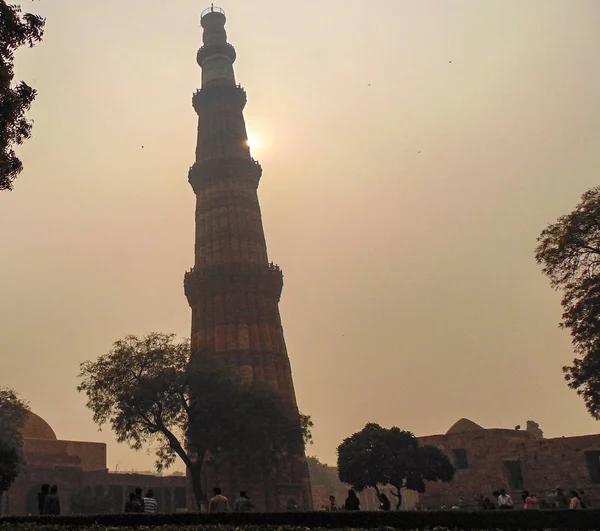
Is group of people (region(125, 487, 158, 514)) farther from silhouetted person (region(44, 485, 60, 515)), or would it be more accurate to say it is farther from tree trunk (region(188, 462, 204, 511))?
tree trunk (region(188, 462, 204, 511))

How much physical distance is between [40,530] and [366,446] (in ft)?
89.4

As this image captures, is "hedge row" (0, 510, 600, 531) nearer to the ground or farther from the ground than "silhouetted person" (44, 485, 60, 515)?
nearer to the ground

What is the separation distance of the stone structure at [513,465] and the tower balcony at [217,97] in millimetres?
32021

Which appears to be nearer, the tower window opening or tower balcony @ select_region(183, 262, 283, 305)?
the tower window opening

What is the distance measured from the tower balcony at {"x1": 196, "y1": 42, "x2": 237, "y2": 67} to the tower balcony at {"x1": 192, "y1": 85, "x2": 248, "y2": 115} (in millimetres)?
4142

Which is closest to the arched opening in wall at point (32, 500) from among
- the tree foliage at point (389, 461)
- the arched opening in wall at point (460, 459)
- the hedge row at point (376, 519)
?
the tree foliage at point (389, 461)

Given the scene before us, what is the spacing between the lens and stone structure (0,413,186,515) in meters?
42.3

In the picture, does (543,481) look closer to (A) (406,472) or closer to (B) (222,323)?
(A) (406,472)

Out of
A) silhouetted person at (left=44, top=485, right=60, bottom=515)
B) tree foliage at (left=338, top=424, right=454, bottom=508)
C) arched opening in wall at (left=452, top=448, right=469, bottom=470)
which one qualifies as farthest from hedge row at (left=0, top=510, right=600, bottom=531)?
arched opening in wall at (left=452, top=448, right=469, bottom=470)

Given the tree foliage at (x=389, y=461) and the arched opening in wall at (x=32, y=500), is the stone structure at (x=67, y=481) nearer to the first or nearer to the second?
the arched opening in wall at (x=32, y=500)

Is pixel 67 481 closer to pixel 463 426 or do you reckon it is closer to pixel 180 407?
pixel 180 407

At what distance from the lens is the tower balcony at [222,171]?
4594cm

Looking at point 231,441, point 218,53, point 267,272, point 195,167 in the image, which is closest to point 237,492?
point 231,441

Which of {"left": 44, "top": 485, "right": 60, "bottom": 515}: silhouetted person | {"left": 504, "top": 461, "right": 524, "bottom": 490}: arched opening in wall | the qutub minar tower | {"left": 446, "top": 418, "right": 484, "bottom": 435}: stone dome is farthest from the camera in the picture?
{"left": 446, "top": 418, "right": 484, "bottom": 435}: stone dome
